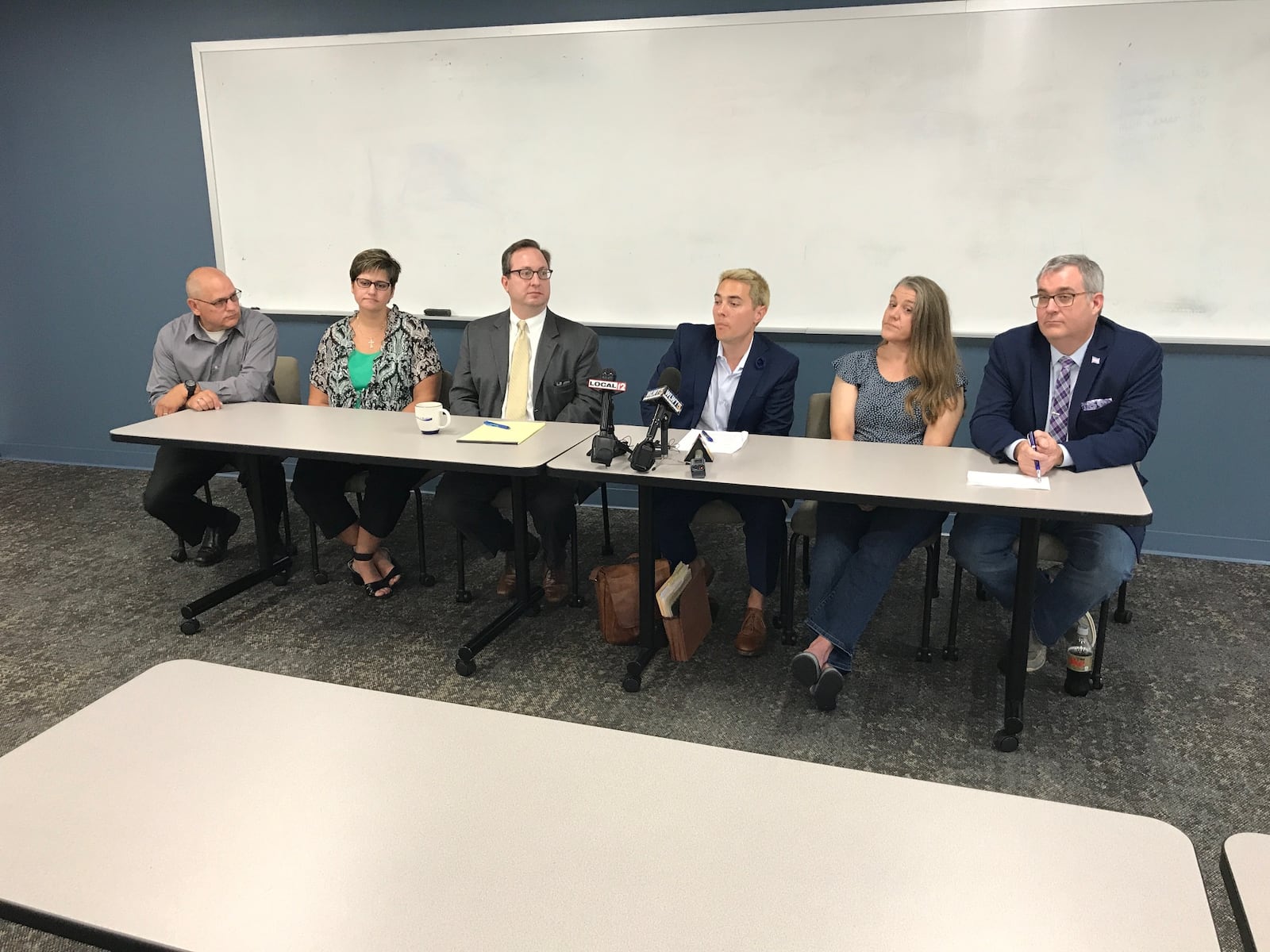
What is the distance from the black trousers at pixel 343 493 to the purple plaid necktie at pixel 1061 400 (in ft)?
7.26

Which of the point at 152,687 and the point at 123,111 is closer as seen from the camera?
the point at 152,687

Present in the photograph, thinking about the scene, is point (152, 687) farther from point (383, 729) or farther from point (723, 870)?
point (723, 870)

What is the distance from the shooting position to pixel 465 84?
424cm

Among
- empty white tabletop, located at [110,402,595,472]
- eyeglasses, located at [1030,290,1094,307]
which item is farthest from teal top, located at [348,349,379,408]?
eyeglasses, located at [1030,290,1094,307]

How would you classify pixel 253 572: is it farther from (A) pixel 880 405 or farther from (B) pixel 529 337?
(A) pixel 880 405

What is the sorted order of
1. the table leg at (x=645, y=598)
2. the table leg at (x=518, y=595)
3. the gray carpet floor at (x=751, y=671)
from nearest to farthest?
the gray carpet floor at (x=751, y=671) < the table leg at (x=645, y=598) < the table leg at (x=518, y=595)

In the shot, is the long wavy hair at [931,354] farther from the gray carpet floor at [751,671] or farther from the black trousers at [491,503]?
the black trousers at [491,503]

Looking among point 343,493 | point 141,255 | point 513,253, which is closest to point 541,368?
point 513,253

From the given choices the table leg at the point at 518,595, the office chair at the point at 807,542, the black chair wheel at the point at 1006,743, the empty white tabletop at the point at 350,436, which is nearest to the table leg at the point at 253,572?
the empty white tabletop at the point at 350,436

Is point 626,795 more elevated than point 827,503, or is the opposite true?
point 626,795

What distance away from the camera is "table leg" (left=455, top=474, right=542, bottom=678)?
2.92 m

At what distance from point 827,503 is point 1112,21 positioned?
7.28ft

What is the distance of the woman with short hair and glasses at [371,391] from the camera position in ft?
11.4

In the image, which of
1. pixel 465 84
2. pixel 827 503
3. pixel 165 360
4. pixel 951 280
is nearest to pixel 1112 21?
pixel 951 280
